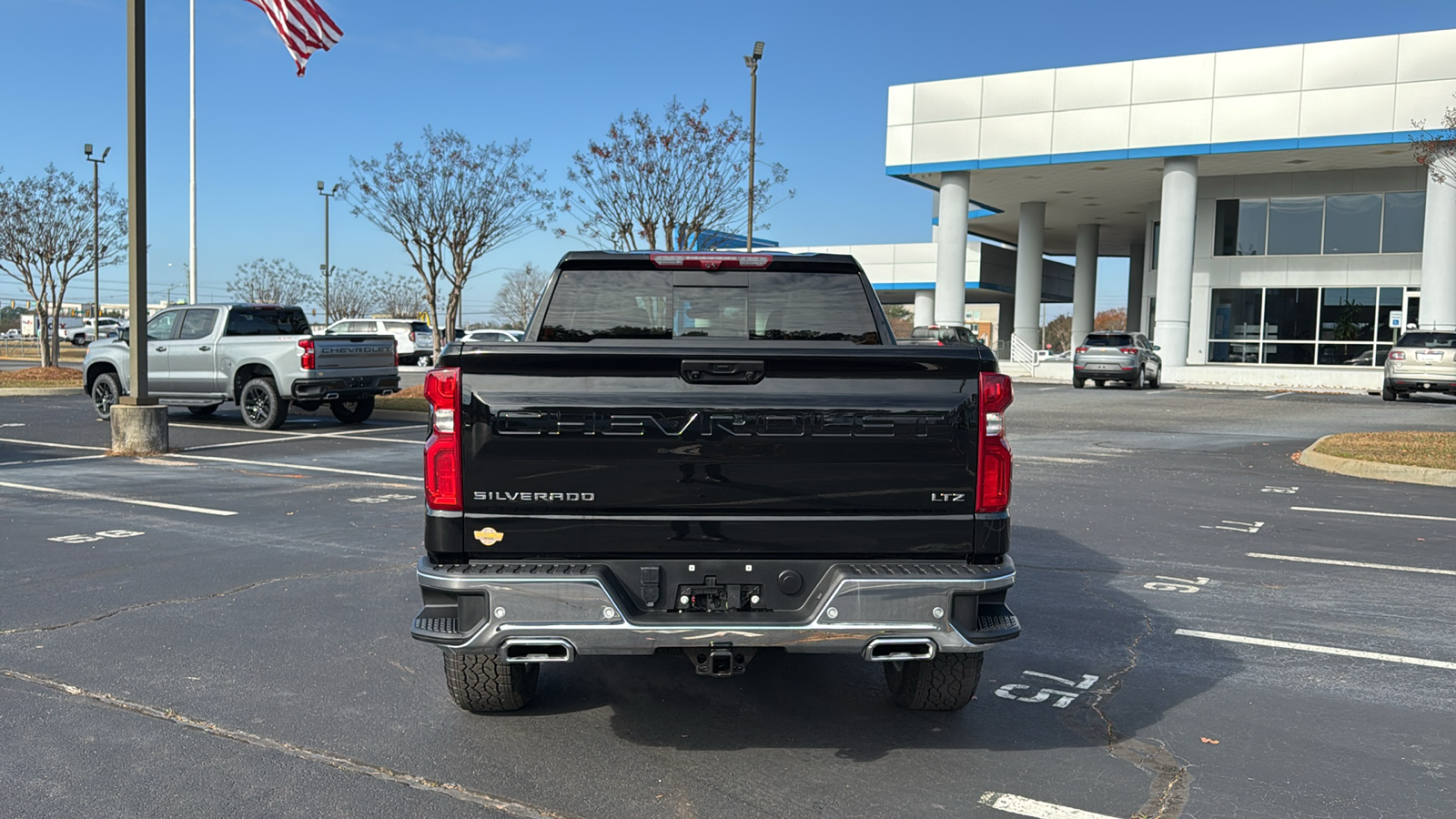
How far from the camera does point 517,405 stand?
12.9 feet

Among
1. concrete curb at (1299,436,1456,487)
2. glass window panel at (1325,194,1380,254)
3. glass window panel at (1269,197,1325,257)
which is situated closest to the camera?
concrete curb at (1299,436,1456,487)

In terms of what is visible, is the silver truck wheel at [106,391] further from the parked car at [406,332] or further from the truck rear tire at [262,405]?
the parked car at [406,332]

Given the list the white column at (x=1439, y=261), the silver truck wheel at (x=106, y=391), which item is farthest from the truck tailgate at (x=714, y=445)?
the white column at (x=1439, y=261)

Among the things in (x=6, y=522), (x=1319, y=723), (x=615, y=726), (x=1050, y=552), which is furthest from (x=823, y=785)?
(x=6, y=522)

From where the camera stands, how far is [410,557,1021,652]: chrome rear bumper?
3883mm

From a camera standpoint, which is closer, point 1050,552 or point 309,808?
point 309,808

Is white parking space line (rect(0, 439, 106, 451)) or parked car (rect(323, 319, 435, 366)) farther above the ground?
parked car (rect(323, 319, 435, 366))

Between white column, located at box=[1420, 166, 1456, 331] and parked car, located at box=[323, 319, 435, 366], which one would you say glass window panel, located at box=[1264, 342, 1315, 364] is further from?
parked car, located at box=[323, 319, 435, 366]

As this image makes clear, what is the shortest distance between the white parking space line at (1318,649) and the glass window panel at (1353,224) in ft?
120

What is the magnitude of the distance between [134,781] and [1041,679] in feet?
12.3

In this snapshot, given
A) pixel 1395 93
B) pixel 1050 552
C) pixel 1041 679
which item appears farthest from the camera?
pixel 1395 93

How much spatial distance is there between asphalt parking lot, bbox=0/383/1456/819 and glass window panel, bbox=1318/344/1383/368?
31589 millimetres

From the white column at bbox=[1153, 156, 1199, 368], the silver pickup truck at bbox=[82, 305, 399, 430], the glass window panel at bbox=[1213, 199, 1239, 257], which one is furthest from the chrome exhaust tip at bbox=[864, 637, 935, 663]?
the glass window panel at bbox=[1213, 199, 1239, 257]

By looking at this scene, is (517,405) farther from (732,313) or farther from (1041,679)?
(1041,679)
